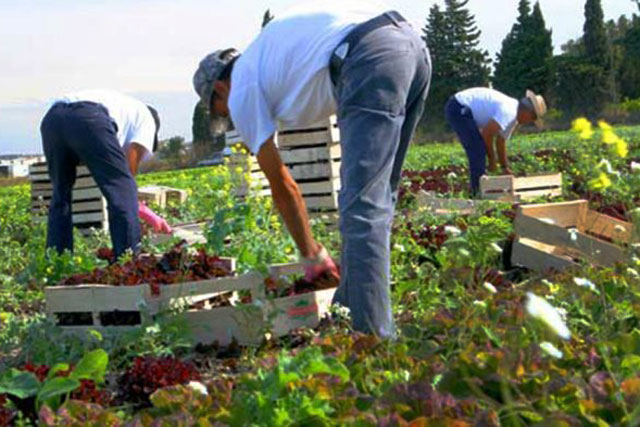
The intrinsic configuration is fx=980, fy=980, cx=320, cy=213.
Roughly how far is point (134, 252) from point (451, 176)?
2295 millimetres

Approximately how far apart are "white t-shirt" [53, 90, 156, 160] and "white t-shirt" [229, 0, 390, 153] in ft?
7.74

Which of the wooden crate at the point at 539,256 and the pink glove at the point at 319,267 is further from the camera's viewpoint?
the wooden crate at the point at 539,256

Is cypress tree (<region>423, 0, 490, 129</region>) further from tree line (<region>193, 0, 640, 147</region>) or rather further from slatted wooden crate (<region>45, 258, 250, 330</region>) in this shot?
slatted wooden crate (<region>45, 258, 250, 330</region>)

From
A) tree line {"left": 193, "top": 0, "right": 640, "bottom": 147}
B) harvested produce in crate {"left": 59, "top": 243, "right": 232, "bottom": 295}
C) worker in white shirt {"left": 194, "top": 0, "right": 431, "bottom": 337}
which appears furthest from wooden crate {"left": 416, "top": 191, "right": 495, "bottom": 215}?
tree line {"left": 193, "top": 0, "right": 640, "bottom": 147}

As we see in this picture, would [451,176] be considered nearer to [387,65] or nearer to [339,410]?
[387,65]

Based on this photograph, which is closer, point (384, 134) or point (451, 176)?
point (384, 134)

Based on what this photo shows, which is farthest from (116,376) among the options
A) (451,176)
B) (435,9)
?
(435,9)

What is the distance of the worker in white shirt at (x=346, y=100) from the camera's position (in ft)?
11.3

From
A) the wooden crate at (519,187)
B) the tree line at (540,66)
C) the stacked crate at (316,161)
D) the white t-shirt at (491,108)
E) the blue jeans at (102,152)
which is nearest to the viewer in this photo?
the blue jeans at (102,152)

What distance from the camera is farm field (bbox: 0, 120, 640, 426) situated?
190 centimetres

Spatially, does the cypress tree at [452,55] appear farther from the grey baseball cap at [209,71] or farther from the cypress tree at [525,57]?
the grey baseball cap at [209,71]

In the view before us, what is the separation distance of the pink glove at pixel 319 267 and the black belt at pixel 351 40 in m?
0.69

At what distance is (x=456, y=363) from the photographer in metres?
2.12

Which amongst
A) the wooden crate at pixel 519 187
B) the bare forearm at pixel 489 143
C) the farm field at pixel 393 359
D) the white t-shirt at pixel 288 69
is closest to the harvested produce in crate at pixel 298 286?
the farm field at pixel 393 359
